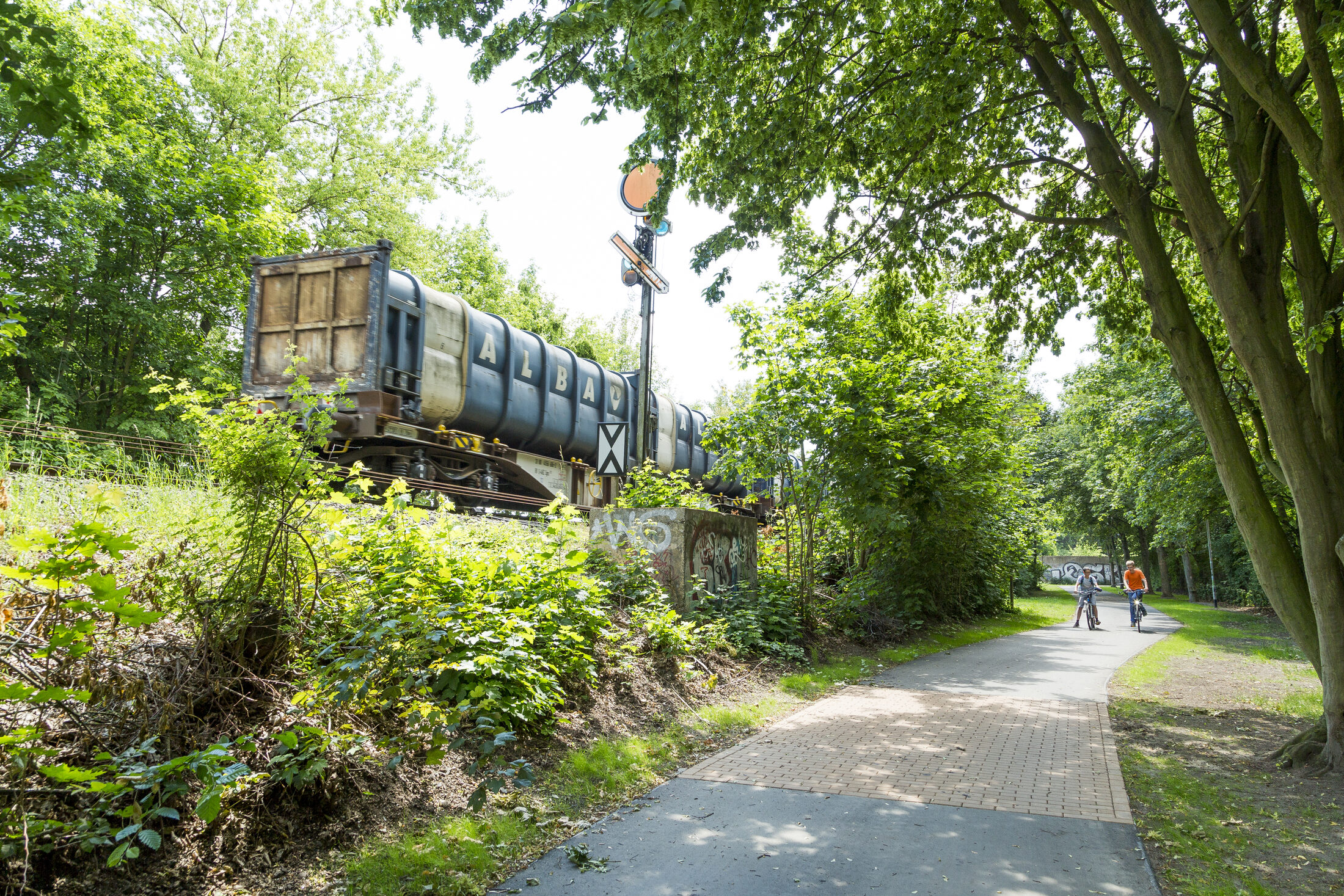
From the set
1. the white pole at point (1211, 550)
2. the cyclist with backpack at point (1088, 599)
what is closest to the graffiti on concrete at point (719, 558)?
the cyclist with backpack at point (1088, 599)

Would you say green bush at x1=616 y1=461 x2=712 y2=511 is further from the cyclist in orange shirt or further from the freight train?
the cyclist in orange shirt

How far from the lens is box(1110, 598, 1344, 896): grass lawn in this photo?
4.20 meters

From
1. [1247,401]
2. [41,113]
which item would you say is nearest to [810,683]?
[1247,401]

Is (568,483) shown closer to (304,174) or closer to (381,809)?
(381,809)

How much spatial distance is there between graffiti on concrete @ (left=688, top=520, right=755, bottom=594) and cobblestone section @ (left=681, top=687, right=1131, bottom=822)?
2458 millimetres

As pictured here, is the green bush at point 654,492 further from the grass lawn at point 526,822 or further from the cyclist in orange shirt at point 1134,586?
the cyclist in orange shirt at point 1134,586

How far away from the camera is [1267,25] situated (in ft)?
28.5

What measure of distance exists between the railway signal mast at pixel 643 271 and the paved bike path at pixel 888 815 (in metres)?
4.97

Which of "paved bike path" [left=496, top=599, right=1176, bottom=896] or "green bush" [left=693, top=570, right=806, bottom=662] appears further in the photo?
"green bush" [left=693, top=570, right=806, bottom=662]

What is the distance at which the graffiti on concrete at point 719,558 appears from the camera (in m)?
10.2

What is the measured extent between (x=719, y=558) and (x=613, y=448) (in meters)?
→ 1.99

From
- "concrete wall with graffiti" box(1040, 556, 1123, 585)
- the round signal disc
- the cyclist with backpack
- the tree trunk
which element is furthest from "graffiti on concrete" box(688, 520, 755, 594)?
"concrete wall with graffiti" box(1040, 556, 1123, 585)

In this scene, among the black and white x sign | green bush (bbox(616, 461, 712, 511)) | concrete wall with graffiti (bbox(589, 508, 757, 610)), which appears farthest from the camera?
green bush (bbox(616, 461, 712, 511))

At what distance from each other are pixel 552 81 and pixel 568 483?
388 inches
